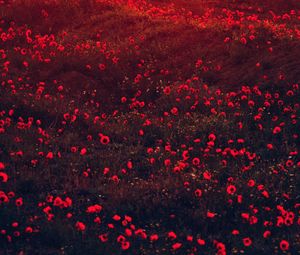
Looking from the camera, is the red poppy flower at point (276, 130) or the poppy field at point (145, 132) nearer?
the poppy field at point (145, 132)

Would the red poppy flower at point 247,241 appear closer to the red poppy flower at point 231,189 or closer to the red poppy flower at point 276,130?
the red poppy flower at point 231,189

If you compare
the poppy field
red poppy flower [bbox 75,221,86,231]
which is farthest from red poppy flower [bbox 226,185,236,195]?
red poppy flower [bbox 75,221,86,231]

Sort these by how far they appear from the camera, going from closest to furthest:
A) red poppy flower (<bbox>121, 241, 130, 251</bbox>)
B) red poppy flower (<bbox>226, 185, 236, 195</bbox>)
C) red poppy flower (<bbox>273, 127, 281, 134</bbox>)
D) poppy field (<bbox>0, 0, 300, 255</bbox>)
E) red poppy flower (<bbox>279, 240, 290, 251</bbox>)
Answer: red poppy flower (<bbox>121, 241, 130, 251</bbox>) → red poppy flower (<bbox>279, 240, 290, 251</bbox>) → poppy field (<bbox>0, 0, 300, 255</bbox>) → red poppy flower (<bbox>226, 185, 236, 195</bbox>) → red poppy flower (<bbox>273, 127, 281, 134</bbox>)

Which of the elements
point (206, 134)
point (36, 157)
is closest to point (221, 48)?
point (206, 134)

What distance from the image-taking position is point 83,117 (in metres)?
9.75

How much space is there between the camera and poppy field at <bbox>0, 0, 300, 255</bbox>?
6.50 meters

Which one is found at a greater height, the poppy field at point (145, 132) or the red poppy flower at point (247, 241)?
the red poppy flower at point (247, 241)

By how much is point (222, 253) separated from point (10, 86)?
20.8ft

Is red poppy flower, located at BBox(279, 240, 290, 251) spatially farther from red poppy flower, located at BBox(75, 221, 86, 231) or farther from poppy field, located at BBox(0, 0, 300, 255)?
red poppy flower, located at BBox(75, 221, 86, 231)

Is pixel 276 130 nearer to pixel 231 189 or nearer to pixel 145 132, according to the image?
pixel 145 132

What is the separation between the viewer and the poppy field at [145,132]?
650cm

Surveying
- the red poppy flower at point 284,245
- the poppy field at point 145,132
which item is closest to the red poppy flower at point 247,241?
the poppy field at point 145,132

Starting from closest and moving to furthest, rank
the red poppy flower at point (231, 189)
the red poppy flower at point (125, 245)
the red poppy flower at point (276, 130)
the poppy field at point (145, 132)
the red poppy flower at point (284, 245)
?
1. the red poppy flower at point (125, 245)
2. the red poppy flower at point (284, 245)
3. the poppy field at point (145, 132)
4. the red poppy flower at point (231, 189)
5. the red poppy flower at point (276, 130)

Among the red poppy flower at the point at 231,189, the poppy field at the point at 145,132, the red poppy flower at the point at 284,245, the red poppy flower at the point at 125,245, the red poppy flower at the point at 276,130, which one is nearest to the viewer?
the red poppy flower at the point at 125,245
